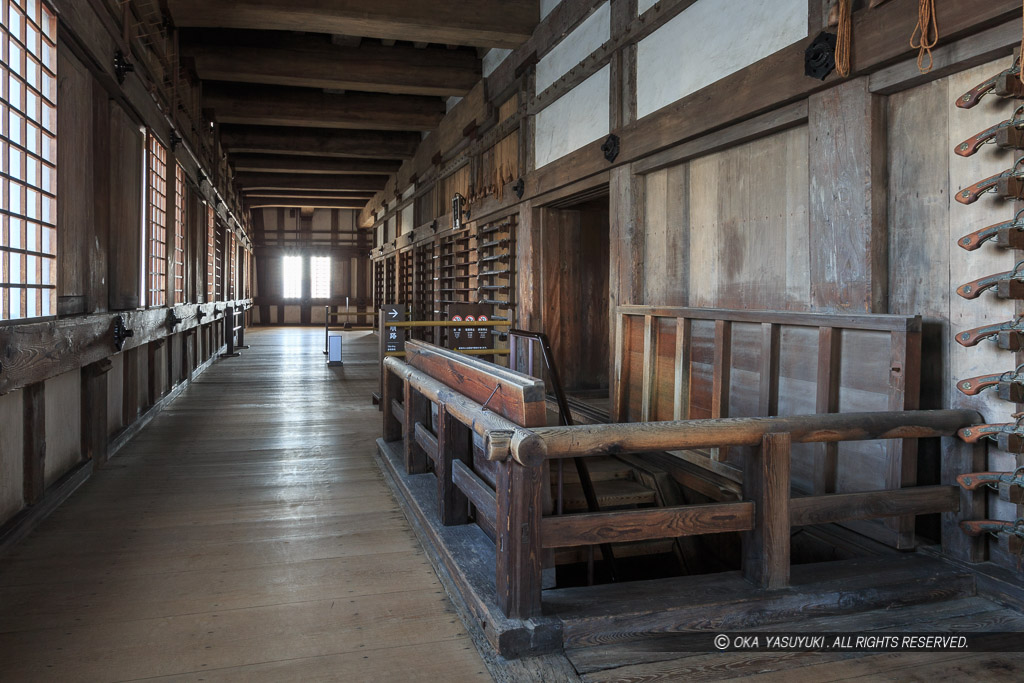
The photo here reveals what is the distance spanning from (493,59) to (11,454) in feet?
19.5

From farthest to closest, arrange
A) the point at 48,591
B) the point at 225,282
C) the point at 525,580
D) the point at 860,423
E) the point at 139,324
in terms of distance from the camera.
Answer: the point at 225,282, the point at 139,324, the point at 48,591, the point at 860,423, the point at 525,580

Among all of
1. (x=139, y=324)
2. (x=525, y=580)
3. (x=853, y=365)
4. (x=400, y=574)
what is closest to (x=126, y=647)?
(x=400, y=574)

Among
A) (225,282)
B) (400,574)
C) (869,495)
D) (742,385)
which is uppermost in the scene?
(225,282)

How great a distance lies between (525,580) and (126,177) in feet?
13.5

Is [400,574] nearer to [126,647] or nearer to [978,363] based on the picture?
[126,647]

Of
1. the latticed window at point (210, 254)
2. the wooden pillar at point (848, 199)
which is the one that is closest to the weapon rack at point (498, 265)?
the wooden pillar at point (848, 199)

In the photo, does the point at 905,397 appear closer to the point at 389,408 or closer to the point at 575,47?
the point at 389,408

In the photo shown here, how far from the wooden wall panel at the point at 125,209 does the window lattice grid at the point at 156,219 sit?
0.31 meters

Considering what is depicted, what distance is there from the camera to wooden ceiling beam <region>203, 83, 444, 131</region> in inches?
350

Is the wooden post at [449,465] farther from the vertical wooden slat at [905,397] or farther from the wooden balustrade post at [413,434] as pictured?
the vertical wooden slat at [905,397]

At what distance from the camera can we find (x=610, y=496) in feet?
12.0

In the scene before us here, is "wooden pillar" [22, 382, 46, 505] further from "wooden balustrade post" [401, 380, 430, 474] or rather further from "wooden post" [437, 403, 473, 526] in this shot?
"wooden post" [437, 403, 473, 526]

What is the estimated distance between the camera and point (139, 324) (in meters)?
4.77

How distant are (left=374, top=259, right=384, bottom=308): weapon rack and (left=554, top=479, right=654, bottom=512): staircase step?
1413 cm
